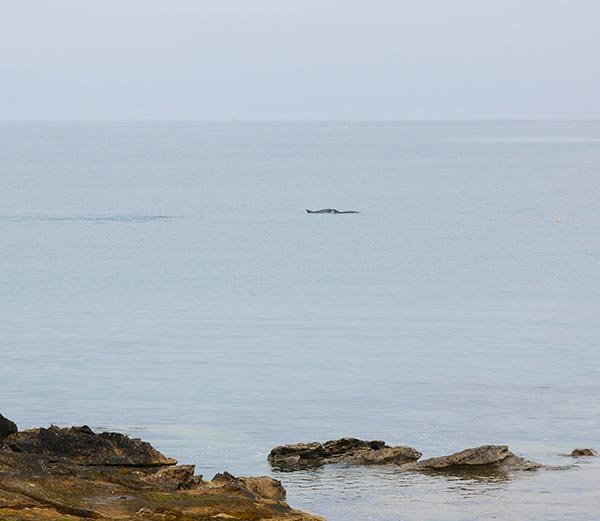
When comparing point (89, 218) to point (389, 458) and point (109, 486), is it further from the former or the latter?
point (109, 486)

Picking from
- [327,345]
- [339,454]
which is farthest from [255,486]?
[327,345]

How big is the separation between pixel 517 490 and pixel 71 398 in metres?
17.2

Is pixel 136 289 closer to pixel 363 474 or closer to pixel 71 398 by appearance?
pixel 71 398

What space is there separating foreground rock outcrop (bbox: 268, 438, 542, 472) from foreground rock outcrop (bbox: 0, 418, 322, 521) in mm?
5517

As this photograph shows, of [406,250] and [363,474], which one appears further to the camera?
[406,250]

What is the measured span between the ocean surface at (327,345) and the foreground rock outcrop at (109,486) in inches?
171

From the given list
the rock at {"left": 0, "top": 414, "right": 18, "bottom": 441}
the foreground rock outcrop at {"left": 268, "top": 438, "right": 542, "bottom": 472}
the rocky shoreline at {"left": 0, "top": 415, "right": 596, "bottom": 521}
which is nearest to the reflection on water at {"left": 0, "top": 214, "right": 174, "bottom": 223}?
the foreground rock outcrop at {"left": 268, "top": 438, "right": 542, "bottom": 472}

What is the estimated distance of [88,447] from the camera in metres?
28.1

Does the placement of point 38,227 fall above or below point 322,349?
above

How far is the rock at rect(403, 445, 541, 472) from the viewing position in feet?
112

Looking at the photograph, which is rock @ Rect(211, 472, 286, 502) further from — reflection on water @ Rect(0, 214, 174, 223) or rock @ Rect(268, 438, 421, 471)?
reflection on water @ Rect(0, 214, 174, 223)

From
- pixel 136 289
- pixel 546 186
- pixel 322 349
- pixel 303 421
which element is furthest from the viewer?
pixel 546 186

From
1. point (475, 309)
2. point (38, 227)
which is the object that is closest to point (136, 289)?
point (475, 309)

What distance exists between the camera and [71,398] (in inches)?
1773
